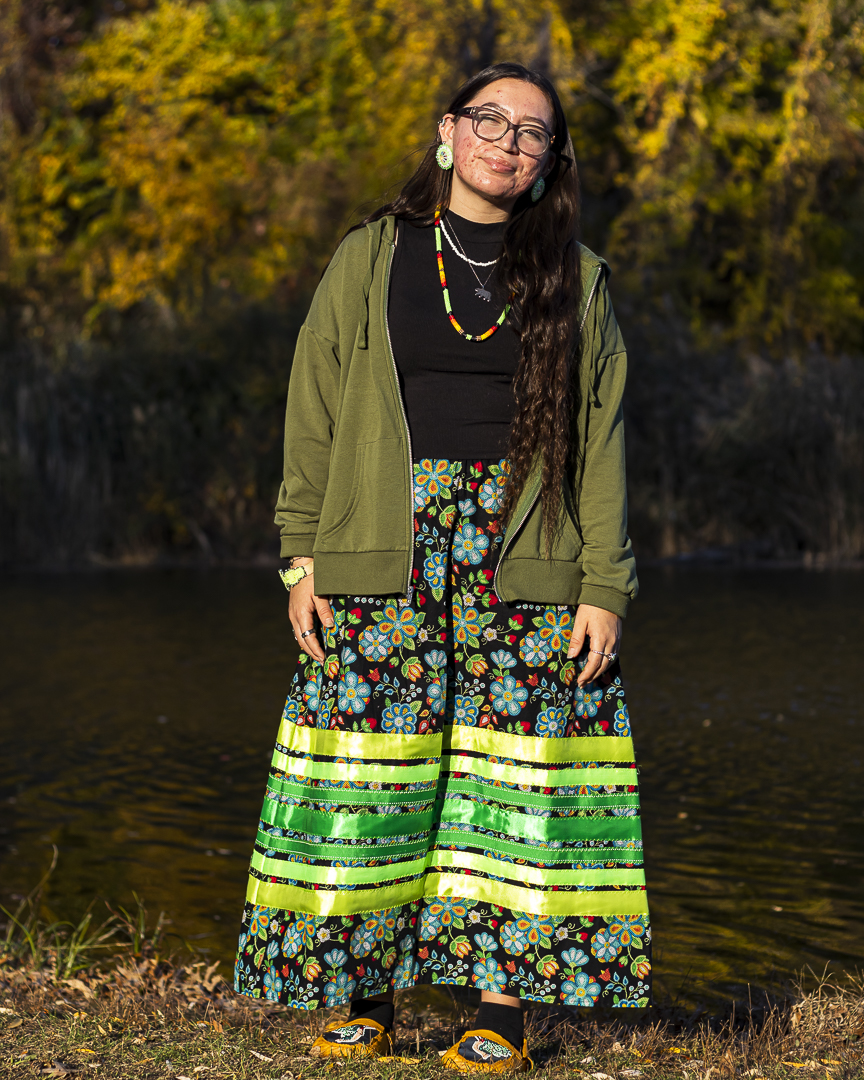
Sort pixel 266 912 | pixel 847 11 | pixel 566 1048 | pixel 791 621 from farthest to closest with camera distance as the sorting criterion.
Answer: pixel 847 11 → pixel 791 621 → pixel 566 1048 → pixel 266 912

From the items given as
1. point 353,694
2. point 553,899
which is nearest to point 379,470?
point 353,694

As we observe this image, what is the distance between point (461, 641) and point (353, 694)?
236mm

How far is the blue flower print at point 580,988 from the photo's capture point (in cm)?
279

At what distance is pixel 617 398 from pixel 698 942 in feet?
5.80

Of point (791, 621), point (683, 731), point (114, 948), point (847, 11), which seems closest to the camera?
point (114, 948)

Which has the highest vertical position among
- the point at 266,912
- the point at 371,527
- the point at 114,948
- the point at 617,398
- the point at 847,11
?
the point at 847,11

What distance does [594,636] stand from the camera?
2850 millimetres

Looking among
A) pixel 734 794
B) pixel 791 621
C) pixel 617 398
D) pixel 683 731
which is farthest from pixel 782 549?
pixel 617 398

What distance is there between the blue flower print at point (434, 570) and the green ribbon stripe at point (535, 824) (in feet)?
1.41

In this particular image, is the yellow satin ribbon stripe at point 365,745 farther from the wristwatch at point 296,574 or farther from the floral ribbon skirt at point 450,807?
the wristwatch at point 296,574

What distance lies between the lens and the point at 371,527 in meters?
2.82

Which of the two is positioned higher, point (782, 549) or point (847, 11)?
point (847, 11)

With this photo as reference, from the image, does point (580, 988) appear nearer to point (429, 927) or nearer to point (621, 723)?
point (429, 927)

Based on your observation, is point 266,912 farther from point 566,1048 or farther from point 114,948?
point 114,948
